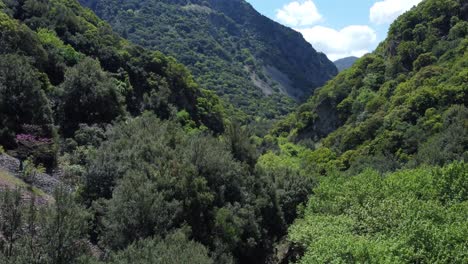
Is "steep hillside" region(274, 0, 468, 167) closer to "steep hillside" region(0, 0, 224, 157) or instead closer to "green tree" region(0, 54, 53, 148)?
"steep hillside" region(0, 0, 224, 157)

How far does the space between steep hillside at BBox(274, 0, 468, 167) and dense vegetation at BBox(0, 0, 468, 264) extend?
32 cm

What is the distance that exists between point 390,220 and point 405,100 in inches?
1925

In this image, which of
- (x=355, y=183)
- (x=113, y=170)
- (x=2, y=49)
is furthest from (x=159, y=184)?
(x=2, y=49)

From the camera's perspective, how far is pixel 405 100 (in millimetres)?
74500

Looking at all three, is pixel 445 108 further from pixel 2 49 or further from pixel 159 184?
pixel 2 49

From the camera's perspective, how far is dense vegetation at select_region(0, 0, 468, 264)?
872 inches

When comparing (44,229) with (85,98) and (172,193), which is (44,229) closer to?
(172,193)

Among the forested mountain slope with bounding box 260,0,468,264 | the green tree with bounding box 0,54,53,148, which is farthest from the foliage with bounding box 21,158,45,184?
the forested mountain slope with bounding box 260,0,468,264

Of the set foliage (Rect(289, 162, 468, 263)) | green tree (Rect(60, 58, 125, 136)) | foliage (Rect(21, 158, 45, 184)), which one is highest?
foliage (Rect(289, 162, 468, 263))

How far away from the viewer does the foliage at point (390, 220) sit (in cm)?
2291

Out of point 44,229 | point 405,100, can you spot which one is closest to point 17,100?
point 44,229

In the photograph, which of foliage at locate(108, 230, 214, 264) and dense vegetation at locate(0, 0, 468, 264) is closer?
foliage at locate(108, 230, 214, 264)

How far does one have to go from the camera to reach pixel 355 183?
3891cm

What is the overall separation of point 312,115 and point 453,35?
32552 mm
